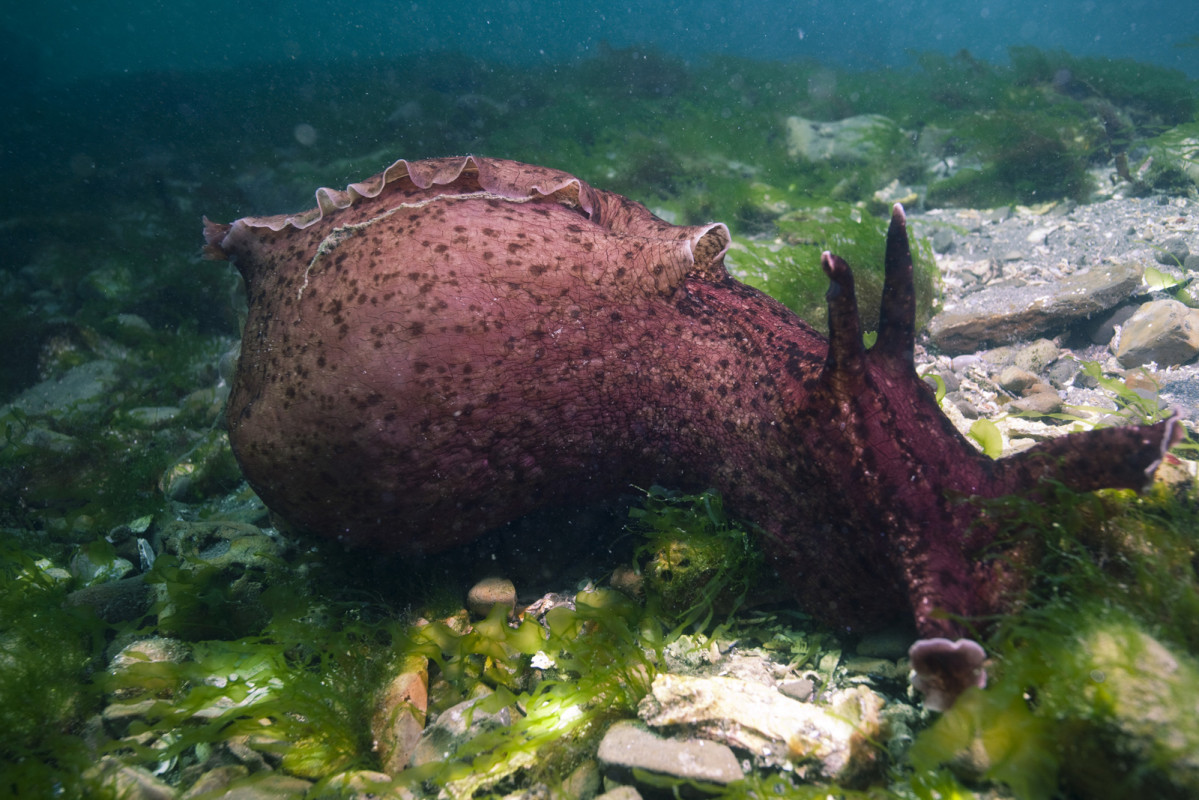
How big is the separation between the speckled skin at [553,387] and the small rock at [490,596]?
33 centimetres

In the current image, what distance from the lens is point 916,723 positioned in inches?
75.1

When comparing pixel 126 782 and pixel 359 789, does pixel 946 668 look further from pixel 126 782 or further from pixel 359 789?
pixel 126 782

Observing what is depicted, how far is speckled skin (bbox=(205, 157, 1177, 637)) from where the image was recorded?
2.26 metres

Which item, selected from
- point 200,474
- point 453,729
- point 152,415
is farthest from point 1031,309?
point 152,415

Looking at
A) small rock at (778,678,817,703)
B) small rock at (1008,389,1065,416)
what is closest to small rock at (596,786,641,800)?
small rock at (778,678,817,703)

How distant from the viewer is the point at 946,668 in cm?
168

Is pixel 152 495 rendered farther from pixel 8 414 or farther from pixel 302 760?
pixel 8 414

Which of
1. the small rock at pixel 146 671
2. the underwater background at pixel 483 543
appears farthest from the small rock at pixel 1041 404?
the small rock at pixel 146 671

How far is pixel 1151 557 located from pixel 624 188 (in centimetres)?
930

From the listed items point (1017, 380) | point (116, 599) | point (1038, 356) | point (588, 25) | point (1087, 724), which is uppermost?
point (588, 25)

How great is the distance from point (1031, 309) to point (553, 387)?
14.2ft

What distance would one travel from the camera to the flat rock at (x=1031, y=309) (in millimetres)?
4410

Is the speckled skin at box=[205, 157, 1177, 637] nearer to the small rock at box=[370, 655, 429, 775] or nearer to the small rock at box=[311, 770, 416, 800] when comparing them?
the small rock at box=[370, 655, 429, 775]

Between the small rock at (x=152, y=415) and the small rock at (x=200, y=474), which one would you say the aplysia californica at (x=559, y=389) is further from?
the small rock at (x=152, y=415)
